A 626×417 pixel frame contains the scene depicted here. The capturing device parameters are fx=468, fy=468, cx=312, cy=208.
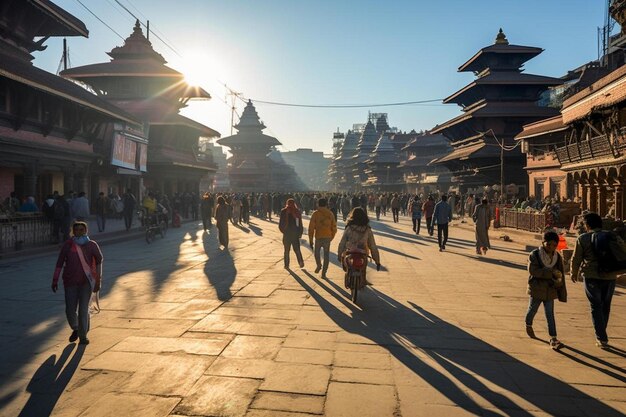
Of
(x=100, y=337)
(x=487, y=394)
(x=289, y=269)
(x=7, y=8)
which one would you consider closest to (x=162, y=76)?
(x=7, y=8)

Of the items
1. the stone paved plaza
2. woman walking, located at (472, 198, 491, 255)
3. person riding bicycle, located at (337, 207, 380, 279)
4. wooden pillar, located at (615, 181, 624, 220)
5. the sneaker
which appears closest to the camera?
the stone paved plaza

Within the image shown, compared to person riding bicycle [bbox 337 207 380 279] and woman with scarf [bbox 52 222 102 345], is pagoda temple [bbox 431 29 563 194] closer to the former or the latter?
person riding bicycle [bbox 337 207 380 279]

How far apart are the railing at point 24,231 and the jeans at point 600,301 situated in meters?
12.6

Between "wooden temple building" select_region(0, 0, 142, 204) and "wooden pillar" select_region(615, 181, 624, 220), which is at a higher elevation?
"wooden temple building" select_region(0, 0, 142, 204)

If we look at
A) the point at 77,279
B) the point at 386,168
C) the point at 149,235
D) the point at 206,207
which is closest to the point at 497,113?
the point at 206,207

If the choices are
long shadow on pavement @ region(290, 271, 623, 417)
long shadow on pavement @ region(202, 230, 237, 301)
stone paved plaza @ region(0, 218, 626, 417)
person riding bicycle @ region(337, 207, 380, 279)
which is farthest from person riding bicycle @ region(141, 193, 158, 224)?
long shadow on pavement @ region(290, 271, 623, 417)

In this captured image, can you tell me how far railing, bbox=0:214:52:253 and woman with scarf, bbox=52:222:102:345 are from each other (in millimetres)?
8156

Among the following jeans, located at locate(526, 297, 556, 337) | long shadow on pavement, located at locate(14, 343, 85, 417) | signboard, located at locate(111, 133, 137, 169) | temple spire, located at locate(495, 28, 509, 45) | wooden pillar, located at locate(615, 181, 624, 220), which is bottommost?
long shadow on pavement, located at locate(14, 343, 85, 417)

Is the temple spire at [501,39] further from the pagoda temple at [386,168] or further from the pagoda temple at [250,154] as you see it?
the pagoda temple at [250,154]

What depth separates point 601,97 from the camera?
15.0 m

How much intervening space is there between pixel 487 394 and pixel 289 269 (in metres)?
6.70

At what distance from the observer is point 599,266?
5.09 meters

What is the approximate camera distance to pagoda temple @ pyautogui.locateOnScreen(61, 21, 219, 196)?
30.5m

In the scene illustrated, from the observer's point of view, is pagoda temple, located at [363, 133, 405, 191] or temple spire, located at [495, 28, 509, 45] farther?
pagoda temple, located at [363, 133, 405, 191]
